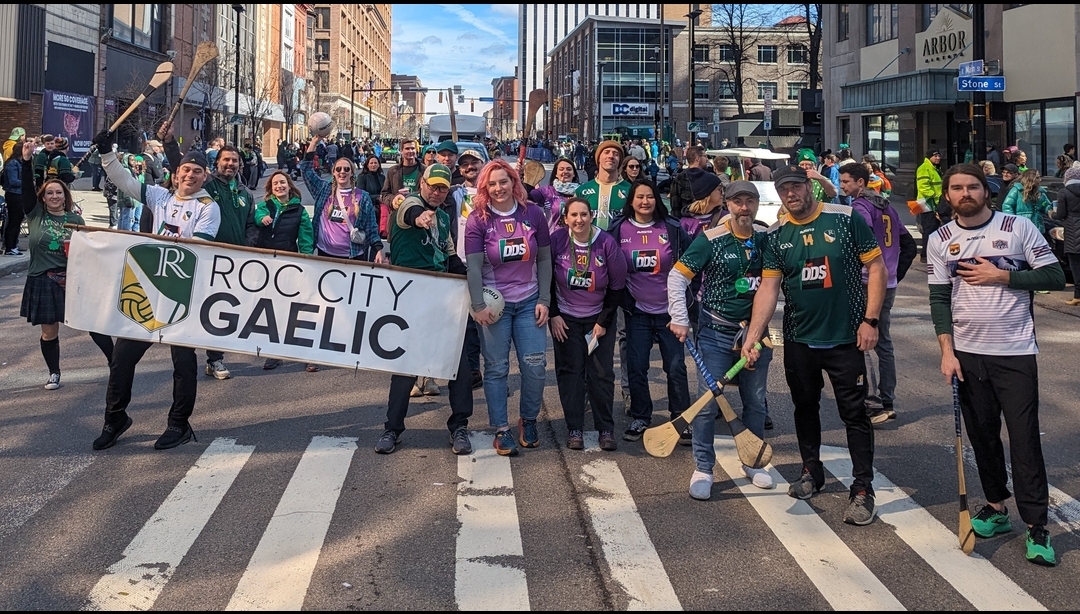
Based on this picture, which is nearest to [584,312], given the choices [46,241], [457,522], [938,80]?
[457,522]

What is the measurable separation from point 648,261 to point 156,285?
355 cm

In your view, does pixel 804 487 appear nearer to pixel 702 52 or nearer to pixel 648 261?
pixel 648 261

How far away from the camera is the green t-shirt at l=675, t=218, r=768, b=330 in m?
5.92

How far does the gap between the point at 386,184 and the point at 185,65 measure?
44.7m

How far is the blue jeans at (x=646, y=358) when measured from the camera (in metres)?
6.94

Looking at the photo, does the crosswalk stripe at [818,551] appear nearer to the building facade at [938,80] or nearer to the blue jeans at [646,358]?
Result: the blue jeans at [646,358]

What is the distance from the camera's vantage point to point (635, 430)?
716 cm

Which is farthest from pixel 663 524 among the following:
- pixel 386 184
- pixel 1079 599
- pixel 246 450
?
pixel 386 184

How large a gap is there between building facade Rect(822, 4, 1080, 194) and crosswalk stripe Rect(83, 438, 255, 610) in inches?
744

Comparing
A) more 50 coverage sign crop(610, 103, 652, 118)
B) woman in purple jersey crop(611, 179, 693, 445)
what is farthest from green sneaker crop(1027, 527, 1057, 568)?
more 50 coverage sign crop(610, 103, 652, 118)

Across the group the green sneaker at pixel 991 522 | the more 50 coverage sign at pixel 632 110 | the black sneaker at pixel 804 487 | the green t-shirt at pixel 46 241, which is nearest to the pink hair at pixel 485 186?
the black sneaker at pixel 804 487

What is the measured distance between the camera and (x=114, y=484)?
6066mm

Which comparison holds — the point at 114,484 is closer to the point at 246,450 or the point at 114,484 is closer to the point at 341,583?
the point at 246,450

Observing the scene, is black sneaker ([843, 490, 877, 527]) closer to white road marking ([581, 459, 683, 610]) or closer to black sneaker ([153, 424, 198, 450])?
white road marking ([581, 459, 683, 610])
